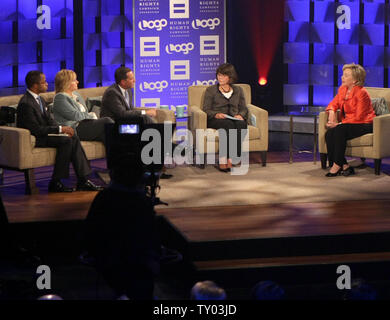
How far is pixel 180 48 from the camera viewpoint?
8.66 meters

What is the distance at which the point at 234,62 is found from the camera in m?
10.3

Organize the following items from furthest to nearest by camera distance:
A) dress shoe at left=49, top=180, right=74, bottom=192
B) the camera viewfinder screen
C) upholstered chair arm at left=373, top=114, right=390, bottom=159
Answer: upholstered chair arm at left=373, top=114, right=390, bottom=159 < dress shoe at left=49, top=180, right=74, bottom=192 < the camera viewfinder screen

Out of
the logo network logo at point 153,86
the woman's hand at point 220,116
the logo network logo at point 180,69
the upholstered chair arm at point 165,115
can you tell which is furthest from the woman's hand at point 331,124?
the logo network logo at point 153,86

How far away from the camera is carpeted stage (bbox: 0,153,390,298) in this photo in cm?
447

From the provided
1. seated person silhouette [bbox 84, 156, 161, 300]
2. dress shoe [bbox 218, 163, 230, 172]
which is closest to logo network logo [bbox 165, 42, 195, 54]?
dress shoe [bbox 218, 163, 230, 172]

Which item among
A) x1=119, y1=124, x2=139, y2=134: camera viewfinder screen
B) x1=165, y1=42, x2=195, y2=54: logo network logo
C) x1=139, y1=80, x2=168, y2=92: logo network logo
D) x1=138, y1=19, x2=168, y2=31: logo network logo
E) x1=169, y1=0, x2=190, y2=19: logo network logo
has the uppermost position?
x1=169, y1=0, x2=190, y2=19: logo network logo

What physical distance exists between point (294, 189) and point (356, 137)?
105 cm

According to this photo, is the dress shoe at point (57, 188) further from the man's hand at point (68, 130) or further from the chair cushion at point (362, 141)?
the chair cushion at point (362, 141)

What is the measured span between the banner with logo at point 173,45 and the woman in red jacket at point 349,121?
2.10m

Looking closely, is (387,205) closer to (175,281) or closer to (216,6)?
(175,281)

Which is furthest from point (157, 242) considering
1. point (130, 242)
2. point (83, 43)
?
point (83, 43)

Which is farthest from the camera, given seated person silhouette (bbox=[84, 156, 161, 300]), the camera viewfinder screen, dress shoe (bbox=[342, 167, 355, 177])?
dress shoe (bbox=[342, 167, 355, 177])

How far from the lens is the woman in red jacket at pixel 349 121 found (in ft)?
22.8

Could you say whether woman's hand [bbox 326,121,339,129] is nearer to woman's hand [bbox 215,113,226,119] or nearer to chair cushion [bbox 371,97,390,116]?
chair cushion [bbox 371,97,390,116]
